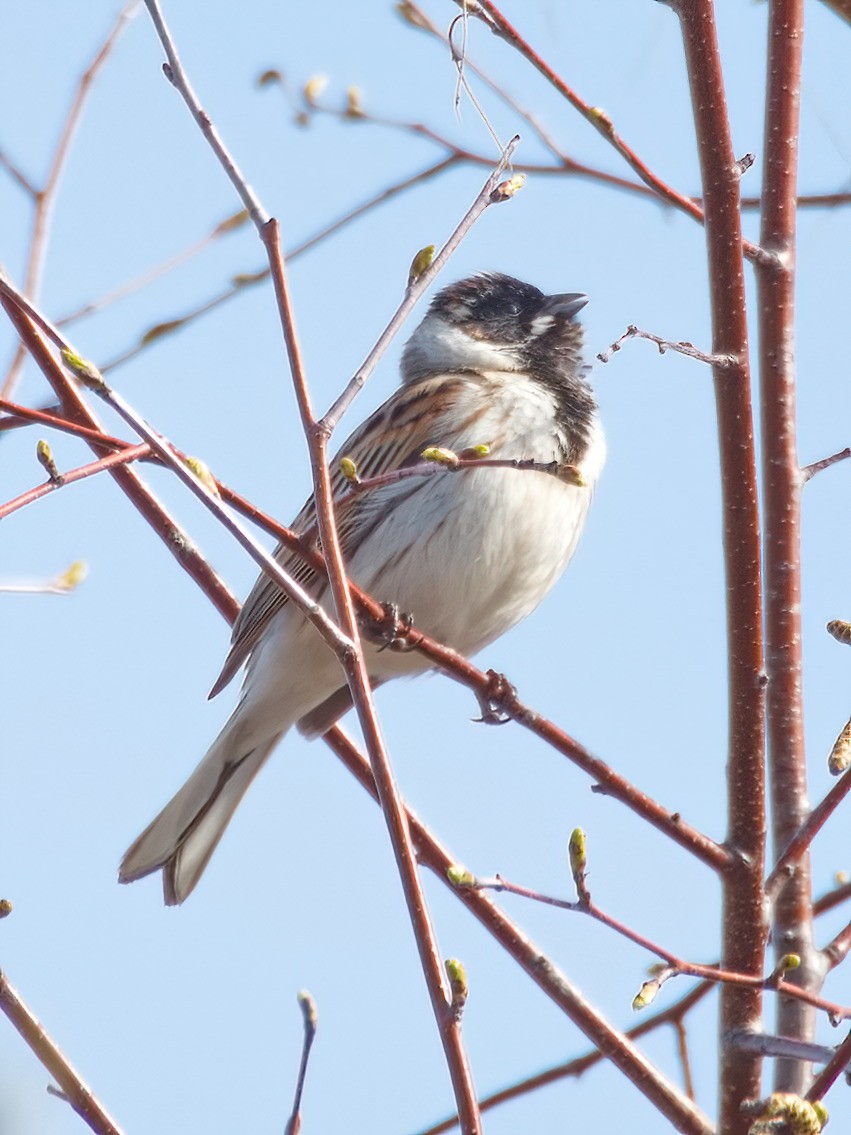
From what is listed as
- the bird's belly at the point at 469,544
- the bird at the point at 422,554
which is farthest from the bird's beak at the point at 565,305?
the bird's belly at the point at 469,544

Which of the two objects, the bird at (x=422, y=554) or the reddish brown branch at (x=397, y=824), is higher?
the bird at (x=422, y=554)

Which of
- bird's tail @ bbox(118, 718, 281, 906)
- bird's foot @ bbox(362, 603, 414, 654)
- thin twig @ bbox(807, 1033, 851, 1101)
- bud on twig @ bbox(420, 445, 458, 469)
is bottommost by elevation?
thin twig @ bbox(807, 1033, 851, 1101)

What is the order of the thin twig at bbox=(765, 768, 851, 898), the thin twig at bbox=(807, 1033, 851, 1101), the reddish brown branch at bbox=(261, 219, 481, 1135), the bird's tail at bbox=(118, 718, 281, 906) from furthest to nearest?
the bird's tail at bbox=(118, 718, 281, 906)
the thin twig at bbox=(765, 768, 851, 898)
the thin twig at bbox=(807, 1033, 851, 1101)
the reddish brown branch at bbox=(261, 219, 481, 1135)

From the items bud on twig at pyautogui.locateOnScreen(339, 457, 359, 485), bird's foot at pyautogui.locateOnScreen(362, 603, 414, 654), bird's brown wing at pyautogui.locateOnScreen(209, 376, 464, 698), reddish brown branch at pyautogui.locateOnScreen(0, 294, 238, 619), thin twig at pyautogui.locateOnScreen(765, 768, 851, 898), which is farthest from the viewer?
bird's brown wing at pyautogui.locateOnScreen(209, 376, 464, 698)

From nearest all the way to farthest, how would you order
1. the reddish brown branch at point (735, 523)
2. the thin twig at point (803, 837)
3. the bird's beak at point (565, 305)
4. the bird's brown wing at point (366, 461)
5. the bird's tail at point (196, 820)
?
the thin twig at point (803, 837), the reddish brown branch at point (735, 523), the bird's tail at point (196, 820), the bird's brown wing at point (366, 461), the bird's beak at point (565, 305)

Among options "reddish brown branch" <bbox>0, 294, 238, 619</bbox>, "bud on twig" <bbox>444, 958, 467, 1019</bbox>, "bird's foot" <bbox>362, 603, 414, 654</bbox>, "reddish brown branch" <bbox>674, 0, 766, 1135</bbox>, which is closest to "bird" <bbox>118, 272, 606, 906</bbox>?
"reddish brown branch" <bbox>0, 294, 238, 619</bbox>

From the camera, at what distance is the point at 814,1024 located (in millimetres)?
2602

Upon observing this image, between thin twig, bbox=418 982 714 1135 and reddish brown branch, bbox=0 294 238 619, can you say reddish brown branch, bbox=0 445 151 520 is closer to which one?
reddish brown branch, bbox=0 294 238 619

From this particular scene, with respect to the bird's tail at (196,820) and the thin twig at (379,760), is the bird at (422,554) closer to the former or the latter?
the bird's tail at (196,820)

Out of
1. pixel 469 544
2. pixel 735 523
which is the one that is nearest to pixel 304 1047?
pixel 735 523

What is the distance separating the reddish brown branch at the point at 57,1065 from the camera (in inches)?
77.5

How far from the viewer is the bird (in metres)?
3.99

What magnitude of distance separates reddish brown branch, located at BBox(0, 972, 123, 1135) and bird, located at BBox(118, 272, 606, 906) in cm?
184

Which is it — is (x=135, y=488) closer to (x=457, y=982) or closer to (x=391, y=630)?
(x=391, y=630)
